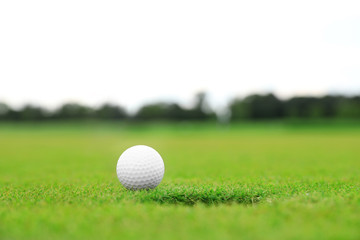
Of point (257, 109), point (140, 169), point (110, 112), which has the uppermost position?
point (257, 109)

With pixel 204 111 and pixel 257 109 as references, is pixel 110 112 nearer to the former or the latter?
pixel 204 111

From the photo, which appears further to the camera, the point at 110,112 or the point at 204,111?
the point at 110,112

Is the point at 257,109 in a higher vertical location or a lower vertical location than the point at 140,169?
higher

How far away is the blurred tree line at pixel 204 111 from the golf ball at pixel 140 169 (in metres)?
57.9

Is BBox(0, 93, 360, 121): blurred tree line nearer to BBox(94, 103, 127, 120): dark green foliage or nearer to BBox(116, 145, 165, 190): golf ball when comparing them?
BBox(94, 103, 127, 120): dark green foliage

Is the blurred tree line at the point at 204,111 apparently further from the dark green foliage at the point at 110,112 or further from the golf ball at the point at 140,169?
the golf ball at the point at 140,169

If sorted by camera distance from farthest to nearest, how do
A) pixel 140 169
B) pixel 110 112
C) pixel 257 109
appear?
pixel 110 112 < pixel 257 109 < pixel 140 169

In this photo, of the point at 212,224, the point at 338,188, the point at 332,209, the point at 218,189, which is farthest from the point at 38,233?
the point at 338,188

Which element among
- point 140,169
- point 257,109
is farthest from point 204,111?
point 140,169

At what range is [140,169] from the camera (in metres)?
4.22

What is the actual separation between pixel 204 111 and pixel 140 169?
6735cm

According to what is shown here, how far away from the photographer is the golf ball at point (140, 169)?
4215mm

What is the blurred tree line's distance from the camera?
63963mm

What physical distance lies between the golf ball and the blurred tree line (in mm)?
57894
